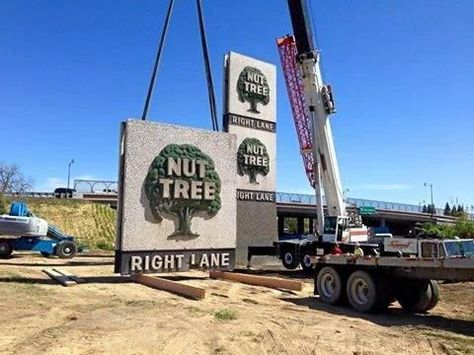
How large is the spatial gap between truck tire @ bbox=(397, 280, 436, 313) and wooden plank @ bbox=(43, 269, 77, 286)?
10.9 meters

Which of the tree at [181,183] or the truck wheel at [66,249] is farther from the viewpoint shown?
the truck wheel at [66,249]

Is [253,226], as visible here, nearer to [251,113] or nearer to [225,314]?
[251,113]

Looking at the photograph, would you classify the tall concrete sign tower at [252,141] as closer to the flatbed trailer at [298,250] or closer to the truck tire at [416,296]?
the flatbed trailer at [298,250]

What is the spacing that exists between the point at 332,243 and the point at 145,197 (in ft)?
33.2

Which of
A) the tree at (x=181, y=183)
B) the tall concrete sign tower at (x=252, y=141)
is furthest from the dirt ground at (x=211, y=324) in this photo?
the tall concrete sign tower at (x=252, y=141)

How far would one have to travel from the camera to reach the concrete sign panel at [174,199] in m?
18.2

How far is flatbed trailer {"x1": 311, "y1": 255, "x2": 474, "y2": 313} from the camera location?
39.9 ft

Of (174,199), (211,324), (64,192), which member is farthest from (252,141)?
(64,192)

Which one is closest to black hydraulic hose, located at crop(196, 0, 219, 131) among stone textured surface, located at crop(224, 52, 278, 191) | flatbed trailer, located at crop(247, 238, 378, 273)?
stone textured surface, located at crop(224, 52, 278, 191)

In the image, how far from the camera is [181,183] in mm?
19469

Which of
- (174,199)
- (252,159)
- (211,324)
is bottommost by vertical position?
(211,324)

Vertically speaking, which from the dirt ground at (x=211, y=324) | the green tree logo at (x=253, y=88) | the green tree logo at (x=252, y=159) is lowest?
the dirt ground at (x=211, y=324)

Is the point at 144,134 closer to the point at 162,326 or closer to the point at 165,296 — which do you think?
the point at 165,296

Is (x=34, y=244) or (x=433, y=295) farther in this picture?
(x=34, y=244)
